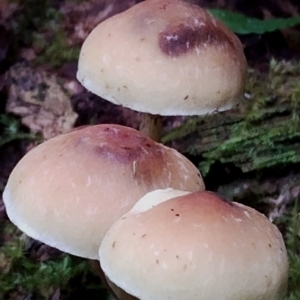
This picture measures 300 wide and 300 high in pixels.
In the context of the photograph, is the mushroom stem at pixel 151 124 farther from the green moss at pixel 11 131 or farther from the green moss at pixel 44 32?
the green moss at pixel 44 32

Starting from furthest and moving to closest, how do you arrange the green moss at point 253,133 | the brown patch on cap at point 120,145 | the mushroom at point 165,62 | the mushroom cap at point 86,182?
1. the green moss at point 253,133
2. the mushroom at point 165,62
3. the brown patch on cap at point 120,145
4. the mushroom cap at point 86,182

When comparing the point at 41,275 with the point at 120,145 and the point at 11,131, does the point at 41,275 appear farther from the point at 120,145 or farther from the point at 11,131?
the point at 11,131

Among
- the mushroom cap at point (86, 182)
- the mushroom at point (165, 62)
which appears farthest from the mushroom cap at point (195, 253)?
the mushroom at point (165, 62)

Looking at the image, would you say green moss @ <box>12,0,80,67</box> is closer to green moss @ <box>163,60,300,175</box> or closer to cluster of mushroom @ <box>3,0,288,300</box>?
green moss @ <box>163,60,300,175</box>

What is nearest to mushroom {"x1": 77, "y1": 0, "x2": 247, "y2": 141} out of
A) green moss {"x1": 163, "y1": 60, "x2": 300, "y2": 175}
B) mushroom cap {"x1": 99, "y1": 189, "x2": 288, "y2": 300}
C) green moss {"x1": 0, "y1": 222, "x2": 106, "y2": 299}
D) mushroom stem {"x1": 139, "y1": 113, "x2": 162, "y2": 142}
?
mushroom stem {"x1": 139, "y1": 113, "x2": 162, "y2": 142}

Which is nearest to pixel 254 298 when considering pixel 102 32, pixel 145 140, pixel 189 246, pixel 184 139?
pixel 189 246

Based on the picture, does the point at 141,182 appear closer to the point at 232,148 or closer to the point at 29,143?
the point at 232,148

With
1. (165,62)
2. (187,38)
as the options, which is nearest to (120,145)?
(165,62)
